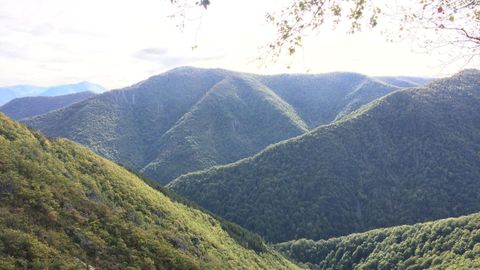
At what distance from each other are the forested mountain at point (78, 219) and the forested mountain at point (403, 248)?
83.0 m

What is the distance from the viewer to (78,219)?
44.6m

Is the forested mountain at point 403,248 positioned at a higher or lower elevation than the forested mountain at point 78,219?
lower

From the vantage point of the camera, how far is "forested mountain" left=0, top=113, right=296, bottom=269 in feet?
110

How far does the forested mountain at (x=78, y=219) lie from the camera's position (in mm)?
33438

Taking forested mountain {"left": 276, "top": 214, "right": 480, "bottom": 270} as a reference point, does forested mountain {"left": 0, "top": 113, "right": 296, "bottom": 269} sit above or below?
above

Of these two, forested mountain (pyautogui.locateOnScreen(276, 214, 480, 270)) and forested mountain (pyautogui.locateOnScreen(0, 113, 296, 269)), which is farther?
forested mountain (pyautogui.locateOnScreen(276, 214, 480, 270))

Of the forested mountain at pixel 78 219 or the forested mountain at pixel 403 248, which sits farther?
the forested mountain at pixel 403 248

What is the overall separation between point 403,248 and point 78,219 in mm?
134732

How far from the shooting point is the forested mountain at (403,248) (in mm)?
129125

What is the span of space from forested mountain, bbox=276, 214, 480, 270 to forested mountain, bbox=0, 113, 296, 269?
82988 mm

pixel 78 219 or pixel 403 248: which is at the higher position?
pixel 78 219

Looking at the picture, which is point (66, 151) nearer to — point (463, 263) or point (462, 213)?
point (463, 263)

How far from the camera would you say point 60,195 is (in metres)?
47.4

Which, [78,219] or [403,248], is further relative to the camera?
[403,248]
